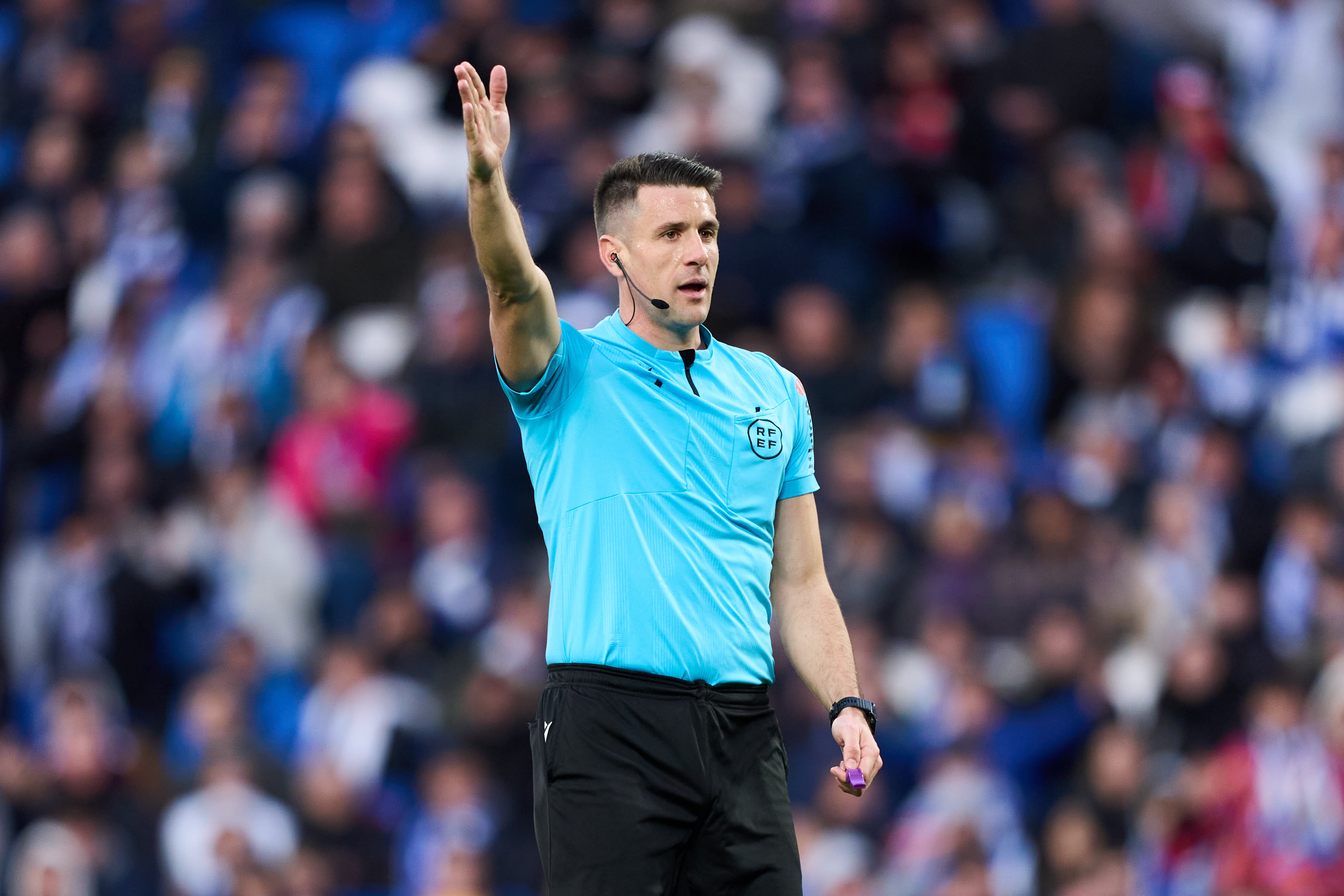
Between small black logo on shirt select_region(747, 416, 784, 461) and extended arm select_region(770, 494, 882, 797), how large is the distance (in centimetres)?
18

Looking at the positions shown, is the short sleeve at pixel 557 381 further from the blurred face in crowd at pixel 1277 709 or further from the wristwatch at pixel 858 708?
the blurred face in crowd at pixel 1277 709

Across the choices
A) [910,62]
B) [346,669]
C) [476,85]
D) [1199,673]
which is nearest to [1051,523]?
[1199,673]

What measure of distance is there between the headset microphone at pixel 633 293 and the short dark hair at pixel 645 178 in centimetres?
9

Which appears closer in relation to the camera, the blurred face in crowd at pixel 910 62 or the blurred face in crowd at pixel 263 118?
the blurred face in crowd at pixel 910 62

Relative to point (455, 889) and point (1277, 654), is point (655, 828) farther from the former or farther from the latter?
point (1277, 654)

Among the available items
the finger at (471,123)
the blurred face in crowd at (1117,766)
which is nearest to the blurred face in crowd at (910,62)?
the blurred face in crowd at (1117,766)

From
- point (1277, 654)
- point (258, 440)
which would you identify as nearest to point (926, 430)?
point (1277, 654)

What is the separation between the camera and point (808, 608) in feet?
14.8

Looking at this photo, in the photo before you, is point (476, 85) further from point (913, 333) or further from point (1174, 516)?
point (913, 333)

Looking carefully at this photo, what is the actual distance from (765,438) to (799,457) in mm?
187

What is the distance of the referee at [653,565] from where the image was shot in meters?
4.01

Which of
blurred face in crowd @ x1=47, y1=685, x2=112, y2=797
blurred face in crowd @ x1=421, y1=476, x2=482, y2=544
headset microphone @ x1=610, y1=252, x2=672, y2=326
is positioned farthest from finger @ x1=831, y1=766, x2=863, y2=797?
blurred face in crowd @ x1=47, y1=685, x2=112, y2=797

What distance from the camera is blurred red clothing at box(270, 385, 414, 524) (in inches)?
433

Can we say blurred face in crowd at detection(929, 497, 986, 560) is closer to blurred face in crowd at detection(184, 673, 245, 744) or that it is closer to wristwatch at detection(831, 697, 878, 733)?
blurred face in crowd at detection(184, 673, 245, 744)
